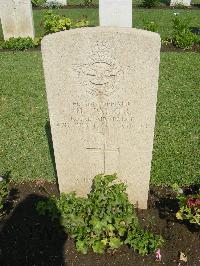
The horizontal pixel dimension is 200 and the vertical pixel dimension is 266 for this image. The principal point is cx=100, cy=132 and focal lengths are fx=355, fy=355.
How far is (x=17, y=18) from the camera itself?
10.9 meters

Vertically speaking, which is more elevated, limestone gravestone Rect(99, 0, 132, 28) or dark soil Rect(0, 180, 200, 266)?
limestone gravestone Rect(99, 0, 132, 28)

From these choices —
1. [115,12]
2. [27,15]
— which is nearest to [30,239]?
[115,12]

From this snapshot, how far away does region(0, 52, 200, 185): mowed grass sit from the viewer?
5.12 metres

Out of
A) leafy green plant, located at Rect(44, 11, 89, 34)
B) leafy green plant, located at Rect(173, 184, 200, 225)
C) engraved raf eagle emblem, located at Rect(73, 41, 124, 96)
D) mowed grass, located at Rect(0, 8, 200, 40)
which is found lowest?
leafy green plant, located at Rect(173, 184, 200, 225)

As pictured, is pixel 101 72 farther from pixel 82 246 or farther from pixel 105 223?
pixel 82 246

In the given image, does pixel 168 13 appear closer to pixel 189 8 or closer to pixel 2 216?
pixel 189 8

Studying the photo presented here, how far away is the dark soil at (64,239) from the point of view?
370 centimetres

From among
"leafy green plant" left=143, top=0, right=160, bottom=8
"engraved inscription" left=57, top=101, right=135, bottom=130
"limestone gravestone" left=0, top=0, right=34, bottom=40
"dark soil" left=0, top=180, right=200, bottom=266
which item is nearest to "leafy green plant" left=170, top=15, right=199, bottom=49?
"limestone gravestone" left=0, top=0, right=34, bottom=40

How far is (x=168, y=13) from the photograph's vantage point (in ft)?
48.1

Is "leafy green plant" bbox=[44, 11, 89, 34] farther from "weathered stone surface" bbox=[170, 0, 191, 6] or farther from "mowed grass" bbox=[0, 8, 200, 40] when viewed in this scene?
"weathered stone surface" bbox=[170, 0, 191, 6]

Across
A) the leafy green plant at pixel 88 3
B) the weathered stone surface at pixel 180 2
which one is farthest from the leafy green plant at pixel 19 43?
the weathered stone surface at pixel 180 2

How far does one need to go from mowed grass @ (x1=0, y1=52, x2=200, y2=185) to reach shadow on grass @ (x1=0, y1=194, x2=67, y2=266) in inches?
32.6

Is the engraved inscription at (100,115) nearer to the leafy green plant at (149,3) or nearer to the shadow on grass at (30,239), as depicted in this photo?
the shadow on grass at (30,239)

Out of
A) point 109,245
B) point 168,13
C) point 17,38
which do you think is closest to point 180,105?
point 109,245
